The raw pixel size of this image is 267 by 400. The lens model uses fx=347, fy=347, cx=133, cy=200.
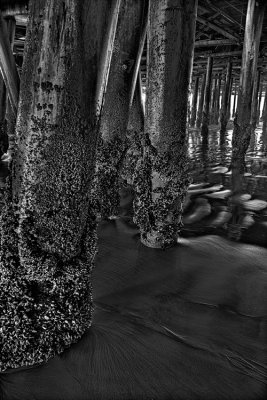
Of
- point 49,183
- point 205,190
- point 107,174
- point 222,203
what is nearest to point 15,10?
point 107,174

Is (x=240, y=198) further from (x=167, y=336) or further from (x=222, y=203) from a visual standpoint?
(x=167, y=336)

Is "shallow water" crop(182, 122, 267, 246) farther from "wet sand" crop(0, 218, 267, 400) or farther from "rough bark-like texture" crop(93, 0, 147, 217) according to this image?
"rough bark-like texture" crop(93, 0, 147, 217)

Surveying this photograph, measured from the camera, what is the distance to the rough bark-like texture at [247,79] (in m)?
5.97

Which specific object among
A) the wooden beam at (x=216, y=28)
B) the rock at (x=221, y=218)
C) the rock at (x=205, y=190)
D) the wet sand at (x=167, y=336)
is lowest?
the wet sand at (x=167, y=336)

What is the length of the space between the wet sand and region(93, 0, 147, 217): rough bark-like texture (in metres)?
0.90

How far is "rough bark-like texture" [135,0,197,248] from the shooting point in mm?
2469

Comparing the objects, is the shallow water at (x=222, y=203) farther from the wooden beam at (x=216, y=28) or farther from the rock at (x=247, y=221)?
the wooden beam at (x=216, y=28)

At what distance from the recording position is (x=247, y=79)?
21.4 ft

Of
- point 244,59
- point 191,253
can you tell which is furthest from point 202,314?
point 244,59

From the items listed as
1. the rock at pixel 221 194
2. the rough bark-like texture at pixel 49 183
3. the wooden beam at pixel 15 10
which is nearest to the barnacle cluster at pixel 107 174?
the rock at pixel 221 194

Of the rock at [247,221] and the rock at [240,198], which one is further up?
the rock at [240,198]

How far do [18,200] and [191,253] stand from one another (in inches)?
63.5

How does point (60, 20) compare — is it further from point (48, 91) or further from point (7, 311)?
point (7, 311)

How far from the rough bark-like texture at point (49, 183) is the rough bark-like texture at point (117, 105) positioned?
184 cm
